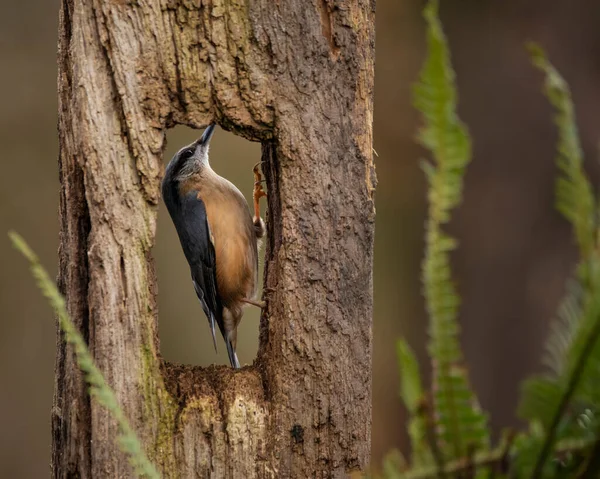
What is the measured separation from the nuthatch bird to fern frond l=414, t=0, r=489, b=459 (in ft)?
9.34

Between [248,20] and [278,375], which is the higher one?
[248,20]

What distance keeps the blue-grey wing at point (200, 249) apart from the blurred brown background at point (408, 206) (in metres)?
2.30

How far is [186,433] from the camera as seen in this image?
2285 mm

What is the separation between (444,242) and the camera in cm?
60

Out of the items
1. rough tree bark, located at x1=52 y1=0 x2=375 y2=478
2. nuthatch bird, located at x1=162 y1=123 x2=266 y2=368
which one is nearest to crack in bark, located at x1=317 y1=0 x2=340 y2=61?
rough tree bark, located at x1=52 y1=0 x2=375 y2=478

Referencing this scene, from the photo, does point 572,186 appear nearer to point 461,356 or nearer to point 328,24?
point 461,356

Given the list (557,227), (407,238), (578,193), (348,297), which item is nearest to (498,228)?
(557,227)

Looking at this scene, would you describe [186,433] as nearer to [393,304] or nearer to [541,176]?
[541,176]

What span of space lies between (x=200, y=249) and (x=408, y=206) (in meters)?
3.18

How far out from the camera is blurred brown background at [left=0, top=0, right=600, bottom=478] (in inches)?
208

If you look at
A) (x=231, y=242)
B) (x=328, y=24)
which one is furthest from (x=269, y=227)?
(x=231, y=242)

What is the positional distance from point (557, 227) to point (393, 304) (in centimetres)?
162

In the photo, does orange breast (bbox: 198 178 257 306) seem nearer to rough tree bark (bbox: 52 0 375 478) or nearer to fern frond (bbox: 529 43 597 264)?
rough tree bark (bbox: 52 0 375 478)

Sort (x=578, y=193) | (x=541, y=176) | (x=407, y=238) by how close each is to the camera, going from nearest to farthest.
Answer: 1. (x=578, y=193)
2. (x=541, y=176)
3. (x=407, y=238)
